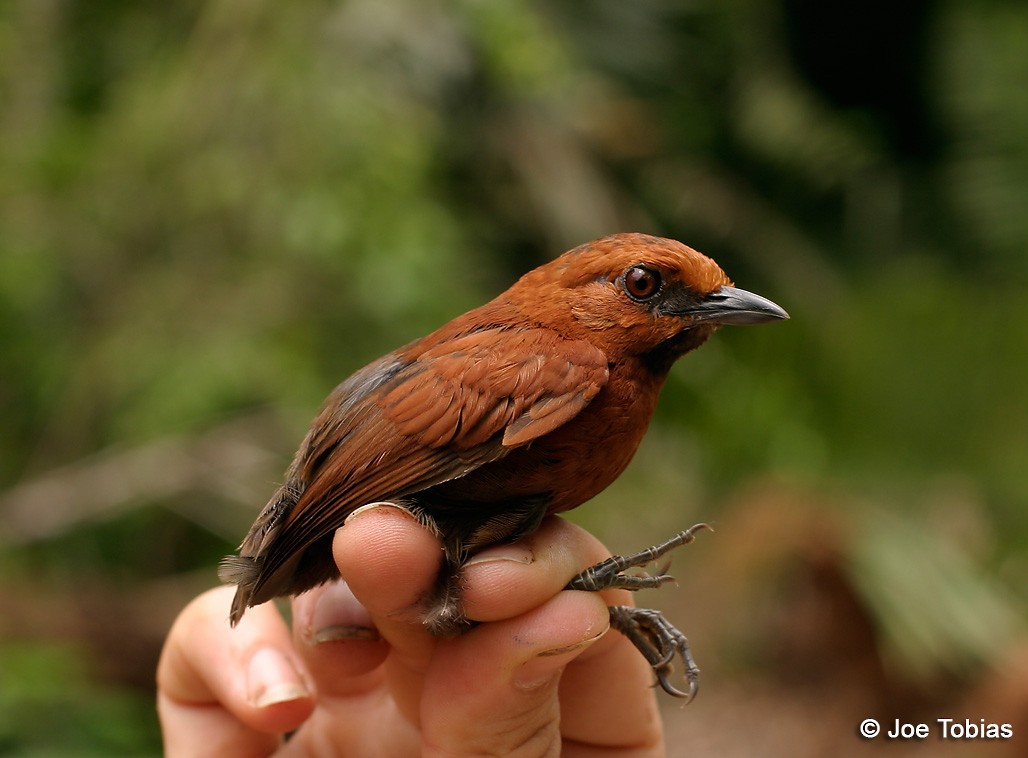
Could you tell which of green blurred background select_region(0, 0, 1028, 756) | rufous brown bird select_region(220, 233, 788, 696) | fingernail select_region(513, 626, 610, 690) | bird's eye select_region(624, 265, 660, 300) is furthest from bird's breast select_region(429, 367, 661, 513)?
green blurred background select_region(0, 0, 1028, 756)

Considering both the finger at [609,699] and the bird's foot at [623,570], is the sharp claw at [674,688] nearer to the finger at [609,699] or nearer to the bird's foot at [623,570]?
the finger at [609,699]

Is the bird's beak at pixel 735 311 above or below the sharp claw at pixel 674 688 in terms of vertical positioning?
above

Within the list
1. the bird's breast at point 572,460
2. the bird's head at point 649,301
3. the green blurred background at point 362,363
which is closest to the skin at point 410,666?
the bird's breast at point 572,460

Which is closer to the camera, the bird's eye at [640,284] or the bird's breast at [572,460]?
the bird's breast at [572,460]

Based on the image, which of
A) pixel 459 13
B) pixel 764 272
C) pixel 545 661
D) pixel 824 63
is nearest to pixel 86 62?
pixel 459 13

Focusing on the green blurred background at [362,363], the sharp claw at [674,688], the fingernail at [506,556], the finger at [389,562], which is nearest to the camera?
the finger at [389,562]

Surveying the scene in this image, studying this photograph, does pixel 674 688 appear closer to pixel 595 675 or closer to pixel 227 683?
pixel 595 675

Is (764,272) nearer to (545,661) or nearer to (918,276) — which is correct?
(918,276)
